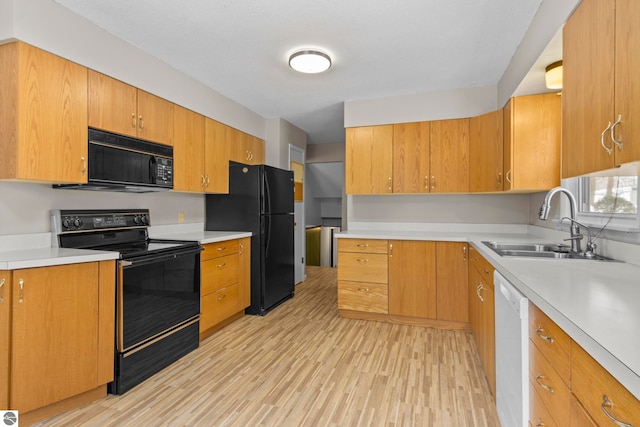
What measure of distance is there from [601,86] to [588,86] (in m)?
0.11

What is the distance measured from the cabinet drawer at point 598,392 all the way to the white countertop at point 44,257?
89.6 inches

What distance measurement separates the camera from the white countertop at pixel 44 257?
1.62m

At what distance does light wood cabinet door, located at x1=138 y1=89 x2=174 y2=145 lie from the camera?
8.55 ft

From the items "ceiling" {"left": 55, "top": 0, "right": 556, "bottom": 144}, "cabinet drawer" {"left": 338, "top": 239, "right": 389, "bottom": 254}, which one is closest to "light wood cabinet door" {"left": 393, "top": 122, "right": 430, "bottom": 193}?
"ceiling" {"left": 55, "top": 0, "right": 556, "bottom": 144}

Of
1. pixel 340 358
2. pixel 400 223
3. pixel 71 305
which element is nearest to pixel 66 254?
pixel 71 305

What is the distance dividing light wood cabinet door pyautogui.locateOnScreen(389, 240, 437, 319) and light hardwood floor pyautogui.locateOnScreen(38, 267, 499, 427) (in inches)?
8.0

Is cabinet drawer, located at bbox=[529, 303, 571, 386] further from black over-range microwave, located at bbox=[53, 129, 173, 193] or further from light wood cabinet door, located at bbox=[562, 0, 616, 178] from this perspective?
black over-range microwave, located at bbox=[53, 129, 173, 193]

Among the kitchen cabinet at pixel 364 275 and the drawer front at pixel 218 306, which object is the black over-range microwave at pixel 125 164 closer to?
the drawer front at pixel 218 306

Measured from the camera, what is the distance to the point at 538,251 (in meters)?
2.27

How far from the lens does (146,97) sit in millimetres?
2646

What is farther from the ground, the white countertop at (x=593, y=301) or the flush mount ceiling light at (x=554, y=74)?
the flush mount ceiling light at (x=554, y=74)

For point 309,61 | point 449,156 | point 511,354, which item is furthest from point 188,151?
point 511,354

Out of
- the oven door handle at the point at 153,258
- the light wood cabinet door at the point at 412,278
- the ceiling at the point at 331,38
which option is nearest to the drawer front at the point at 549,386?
the light wood cabinet door at the point at 412,278

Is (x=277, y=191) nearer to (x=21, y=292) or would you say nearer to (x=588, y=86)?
(x=21, y=292)
